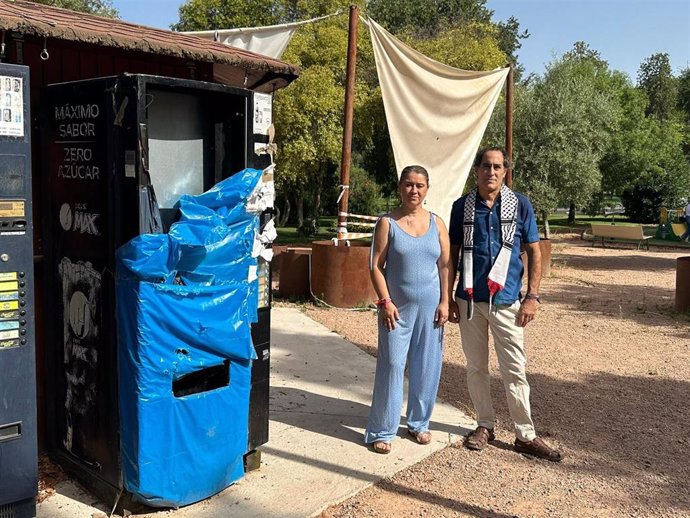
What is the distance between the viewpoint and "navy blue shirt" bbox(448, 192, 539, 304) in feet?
13.4

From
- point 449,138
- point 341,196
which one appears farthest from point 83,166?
point 449,138

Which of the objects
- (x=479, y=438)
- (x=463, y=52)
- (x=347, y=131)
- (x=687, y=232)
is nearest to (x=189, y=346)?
(x=479, y=438)

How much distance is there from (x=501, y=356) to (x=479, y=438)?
1.95 ft

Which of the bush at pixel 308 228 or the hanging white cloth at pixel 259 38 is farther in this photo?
the bush at pixel 308 228

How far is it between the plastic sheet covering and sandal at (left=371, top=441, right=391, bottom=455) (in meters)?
0.99

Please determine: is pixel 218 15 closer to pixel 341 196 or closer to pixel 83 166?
pixel 341 196

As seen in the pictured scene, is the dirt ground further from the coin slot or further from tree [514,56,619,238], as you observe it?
tree [514,56,619,238]

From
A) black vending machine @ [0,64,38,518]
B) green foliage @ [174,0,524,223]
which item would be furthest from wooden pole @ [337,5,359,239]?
green foliage @ [174,0,524,223]

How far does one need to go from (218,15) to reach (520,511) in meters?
24.4

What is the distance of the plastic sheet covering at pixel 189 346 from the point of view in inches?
118

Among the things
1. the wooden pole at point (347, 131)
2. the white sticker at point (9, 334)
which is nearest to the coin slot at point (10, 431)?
the white sticker at point (9, 334)

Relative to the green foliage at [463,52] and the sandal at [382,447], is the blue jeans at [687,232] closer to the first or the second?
the green foliage at [463,52]

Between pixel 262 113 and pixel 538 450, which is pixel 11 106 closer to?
pixel 262 113

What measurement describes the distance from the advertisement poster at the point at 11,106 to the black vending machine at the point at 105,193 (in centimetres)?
35
